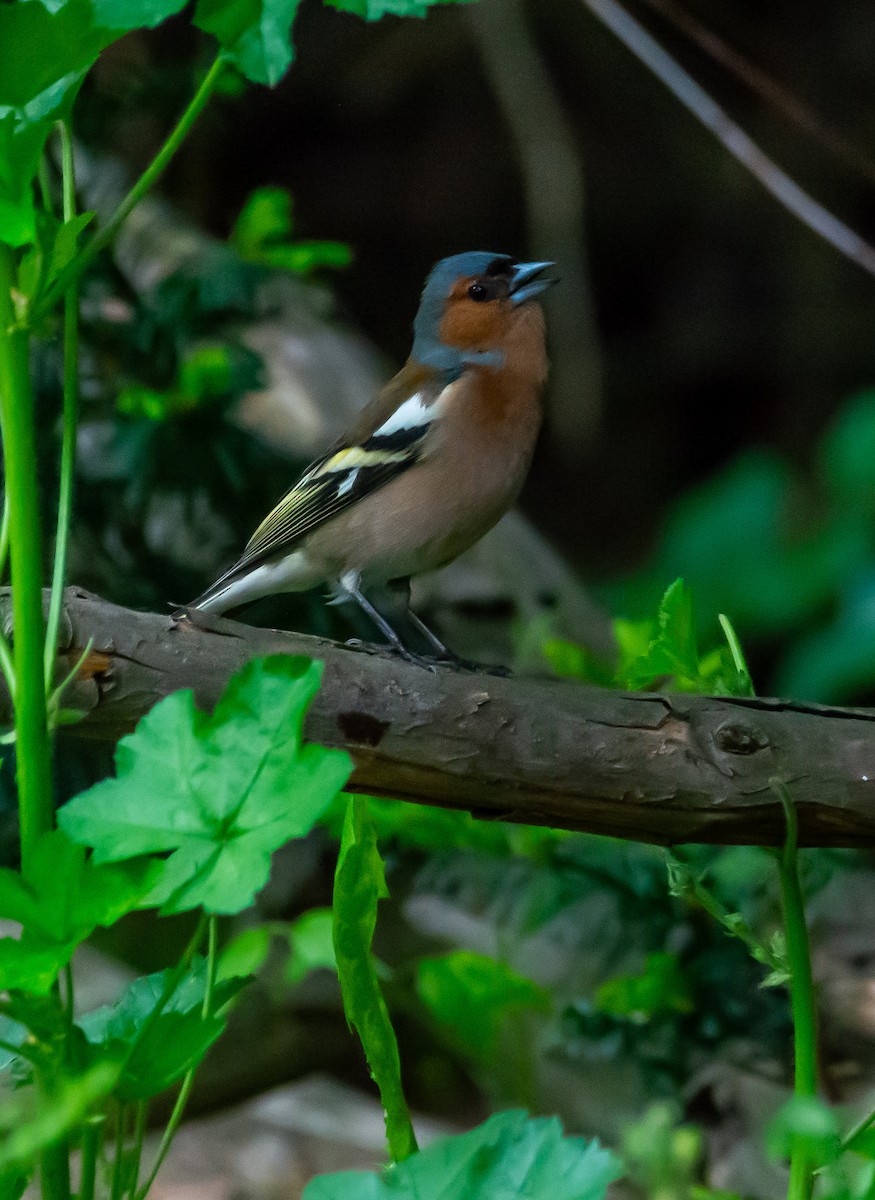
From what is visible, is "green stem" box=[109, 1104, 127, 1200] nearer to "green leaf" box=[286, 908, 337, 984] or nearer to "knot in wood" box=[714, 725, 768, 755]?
"knot in wood" box=[714, 725, 768, 755]

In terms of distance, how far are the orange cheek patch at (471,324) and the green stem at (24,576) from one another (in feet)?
5.60

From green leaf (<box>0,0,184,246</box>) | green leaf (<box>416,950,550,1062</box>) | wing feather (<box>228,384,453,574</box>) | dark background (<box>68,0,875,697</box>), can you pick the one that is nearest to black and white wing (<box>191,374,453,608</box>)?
wing feather (<box>228,384,453,574</box>)

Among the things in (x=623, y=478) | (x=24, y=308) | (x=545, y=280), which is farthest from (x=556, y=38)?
(x=24, y=308)

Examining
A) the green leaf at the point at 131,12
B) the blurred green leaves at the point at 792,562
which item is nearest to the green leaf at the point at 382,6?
the green leaf at the point at 131,12

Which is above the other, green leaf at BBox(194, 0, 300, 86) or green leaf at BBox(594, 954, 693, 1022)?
green leaf at BBox(194, 0, 300, 86)

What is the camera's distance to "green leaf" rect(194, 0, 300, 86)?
0.96 m

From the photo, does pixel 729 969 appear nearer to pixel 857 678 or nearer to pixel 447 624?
pixel 447 624

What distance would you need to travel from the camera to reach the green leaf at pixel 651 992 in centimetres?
212

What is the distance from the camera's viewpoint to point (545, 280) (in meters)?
2.55

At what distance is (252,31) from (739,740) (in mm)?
874

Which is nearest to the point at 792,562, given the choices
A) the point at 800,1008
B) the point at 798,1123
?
the point at 800,1008

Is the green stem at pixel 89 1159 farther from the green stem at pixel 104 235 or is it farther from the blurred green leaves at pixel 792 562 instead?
the blurred green leaves at pixel 792 562

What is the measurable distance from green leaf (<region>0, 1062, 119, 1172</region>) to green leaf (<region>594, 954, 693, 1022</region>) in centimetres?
143

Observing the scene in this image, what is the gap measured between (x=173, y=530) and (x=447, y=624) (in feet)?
2.61
